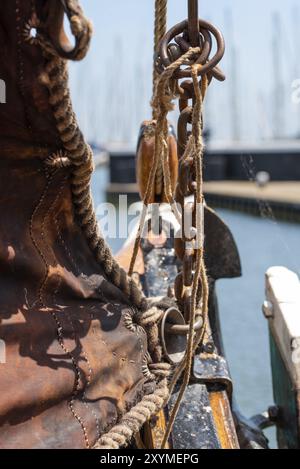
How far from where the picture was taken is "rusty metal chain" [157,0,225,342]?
1.91 metres

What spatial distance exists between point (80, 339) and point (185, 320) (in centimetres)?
61

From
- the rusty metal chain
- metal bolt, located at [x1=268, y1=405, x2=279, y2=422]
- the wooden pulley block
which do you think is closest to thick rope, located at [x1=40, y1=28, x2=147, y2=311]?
the rusty metal chain

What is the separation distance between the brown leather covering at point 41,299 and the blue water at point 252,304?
12.9 feet

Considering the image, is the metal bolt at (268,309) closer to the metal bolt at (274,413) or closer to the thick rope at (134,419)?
the metal bolt at (274,413)

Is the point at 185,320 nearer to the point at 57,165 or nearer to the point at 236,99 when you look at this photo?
the point at 57,165

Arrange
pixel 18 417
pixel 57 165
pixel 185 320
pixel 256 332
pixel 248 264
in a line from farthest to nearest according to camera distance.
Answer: pixel 248 264
pixel 256 332
pixel 185 320
pixel 57 165
pixel 18 417

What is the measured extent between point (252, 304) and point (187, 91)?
962cm

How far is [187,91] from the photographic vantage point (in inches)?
81.2

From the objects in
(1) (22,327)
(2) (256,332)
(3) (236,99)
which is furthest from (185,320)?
(3) (236,99)

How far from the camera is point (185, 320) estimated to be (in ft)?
7.68

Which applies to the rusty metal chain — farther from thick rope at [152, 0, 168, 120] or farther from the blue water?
the blue water

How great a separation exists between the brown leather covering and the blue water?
3939mm

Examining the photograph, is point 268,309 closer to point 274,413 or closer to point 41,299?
point 274,413

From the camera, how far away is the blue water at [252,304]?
7.47 metres
